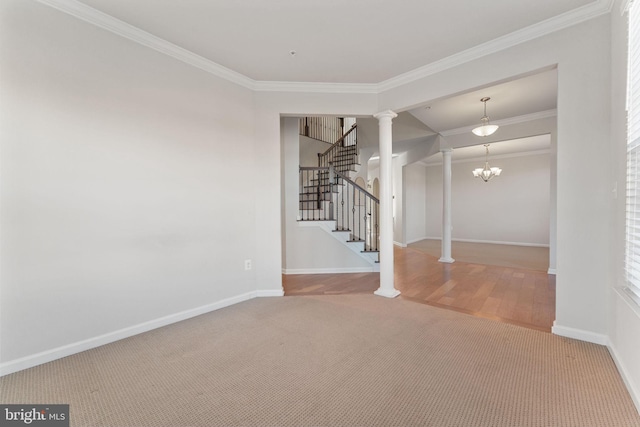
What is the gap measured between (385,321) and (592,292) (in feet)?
5.57

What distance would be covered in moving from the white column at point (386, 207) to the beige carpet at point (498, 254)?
3.19 metres

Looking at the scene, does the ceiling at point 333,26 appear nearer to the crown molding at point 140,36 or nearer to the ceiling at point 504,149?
the crown molding at point 140,36

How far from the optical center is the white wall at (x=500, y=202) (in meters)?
7.83

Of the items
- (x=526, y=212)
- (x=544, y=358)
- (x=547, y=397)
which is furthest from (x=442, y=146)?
(x=547, y=397)

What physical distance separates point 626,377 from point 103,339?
12.3 ft

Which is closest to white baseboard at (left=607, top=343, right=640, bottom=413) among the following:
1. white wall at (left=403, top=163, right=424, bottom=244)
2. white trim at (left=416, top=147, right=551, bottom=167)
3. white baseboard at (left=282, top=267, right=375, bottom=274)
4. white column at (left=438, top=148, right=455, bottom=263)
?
white baseboard at (left=282, top=267, right=375, bottom=274)

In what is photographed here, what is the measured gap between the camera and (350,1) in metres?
2.10

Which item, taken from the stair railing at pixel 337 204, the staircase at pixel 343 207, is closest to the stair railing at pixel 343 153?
the staircase at pixel 343 207

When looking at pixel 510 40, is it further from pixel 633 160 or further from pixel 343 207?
pixel 343 207

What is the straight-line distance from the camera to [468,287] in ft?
12.9

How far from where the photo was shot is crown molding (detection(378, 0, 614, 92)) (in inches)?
85.4

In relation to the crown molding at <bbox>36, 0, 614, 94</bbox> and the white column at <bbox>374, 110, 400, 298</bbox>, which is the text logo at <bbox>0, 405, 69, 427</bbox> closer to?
the crown molding at <bbox>36, 0, 614, 94</bbox>

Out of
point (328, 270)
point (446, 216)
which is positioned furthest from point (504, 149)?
point (328, 270)

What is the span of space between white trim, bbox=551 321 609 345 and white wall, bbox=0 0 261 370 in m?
3.25
